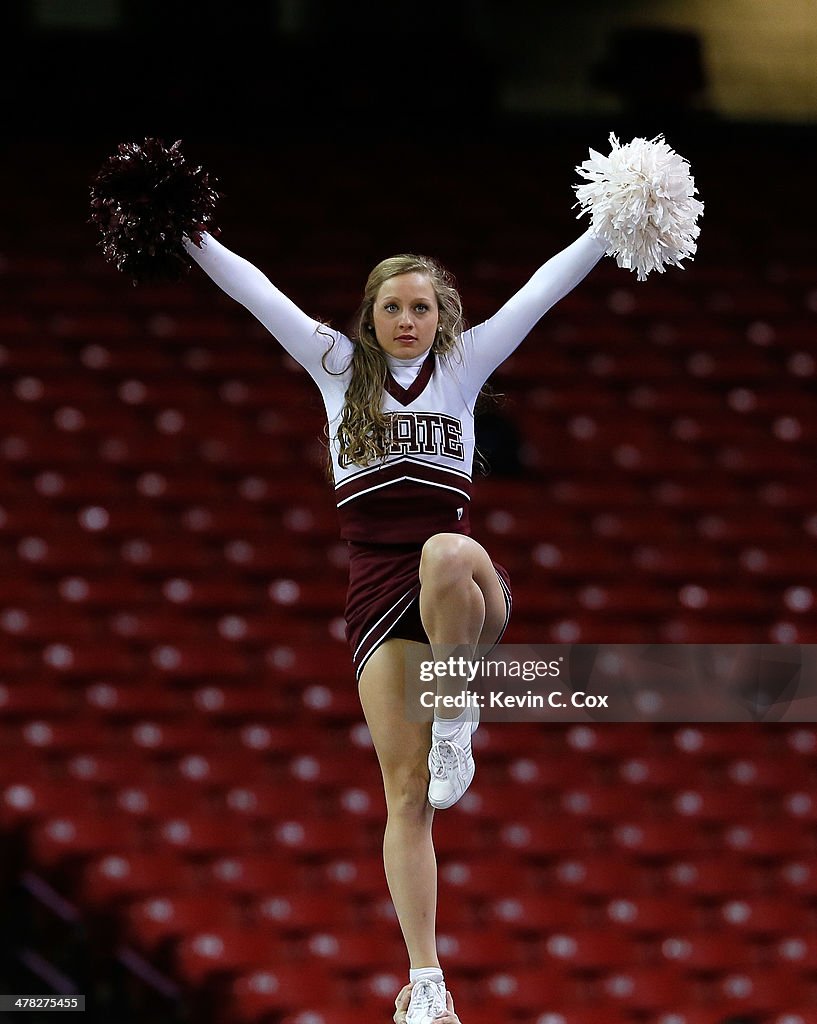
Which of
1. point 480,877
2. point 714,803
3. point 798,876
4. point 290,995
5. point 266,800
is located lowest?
point 290,995

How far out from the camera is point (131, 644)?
17.9 ft

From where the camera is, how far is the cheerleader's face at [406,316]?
8.98ft

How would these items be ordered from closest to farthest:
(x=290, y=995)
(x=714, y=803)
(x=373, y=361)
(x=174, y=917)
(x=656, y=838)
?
(x=373, y=361)
(x=290, y=995)
(x=174, y=917)
(x=656, y=838)
(x=714, y=803)

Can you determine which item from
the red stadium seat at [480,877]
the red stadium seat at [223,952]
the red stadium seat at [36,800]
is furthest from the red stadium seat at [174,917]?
the red stadium seat at [480,877]

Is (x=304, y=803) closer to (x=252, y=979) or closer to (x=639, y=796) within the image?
(x=252, y=979)

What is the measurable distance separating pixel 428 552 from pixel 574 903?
2850 mm

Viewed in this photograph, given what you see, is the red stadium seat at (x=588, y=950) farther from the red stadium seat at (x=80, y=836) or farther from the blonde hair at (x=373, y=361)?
the blonde hair at (x=373, y=361)

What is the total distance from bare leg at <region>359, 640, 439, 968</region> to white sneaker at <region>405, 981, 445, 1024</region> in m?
0.04

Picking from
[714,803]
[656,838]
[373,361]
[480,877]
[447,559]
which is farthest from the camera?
[714,803]

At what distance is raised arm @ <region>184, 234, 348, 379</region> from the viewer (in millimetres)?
2703

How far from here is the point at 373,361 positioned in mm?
2748

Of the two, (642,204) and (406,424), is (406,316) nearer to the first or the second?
(406,424)

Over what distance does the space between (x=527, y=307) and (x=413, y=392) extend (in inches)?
9.9

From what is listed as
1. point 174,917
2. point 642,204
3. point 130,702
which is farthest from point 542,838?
point 642,204
